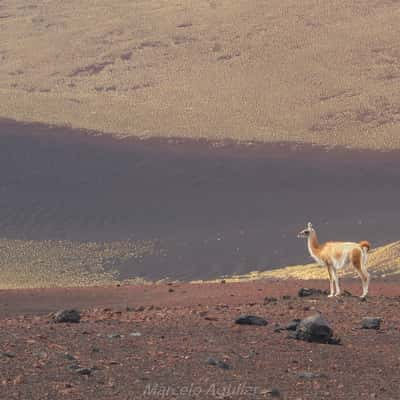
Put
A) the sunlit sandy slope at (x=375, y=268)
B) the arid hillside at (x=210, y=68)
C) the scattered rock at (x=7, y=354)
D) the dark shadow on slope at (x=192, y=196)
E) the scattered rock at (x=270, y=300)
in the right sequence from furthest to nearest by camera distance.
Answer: the arid hillside at (x=210, y=68) → the dark shadow on slope at (x=192, y=196) → the sunlit sandy slope at (x=375, y=268) → the scattered rock at (x=270, y=300) → the scattered rock at (x=7, y=354)

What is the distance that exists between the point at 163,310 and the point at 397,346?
3737mm

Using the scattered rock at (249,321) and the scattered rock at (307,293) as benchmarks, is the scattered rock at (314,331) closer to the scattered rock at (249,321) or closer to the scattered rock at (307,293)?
the scattered rock at (249,321)

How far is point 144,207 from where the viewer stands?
3909 centimetres

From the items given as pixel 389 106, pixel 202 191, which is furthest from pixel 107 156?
pixel 389 106

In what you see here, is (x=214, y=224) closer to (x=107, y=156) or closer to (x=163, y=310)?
(x=107, y=156)

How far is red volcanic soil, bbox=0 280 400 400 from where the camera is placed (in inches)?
341

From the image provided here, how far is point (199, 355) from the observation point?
995 cm

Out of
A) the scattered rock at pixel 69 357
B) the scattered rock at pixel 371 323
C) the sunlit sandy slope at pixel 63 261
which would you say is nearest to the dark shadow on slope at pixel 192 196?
the sunlit sandy slope at pixel 63 261

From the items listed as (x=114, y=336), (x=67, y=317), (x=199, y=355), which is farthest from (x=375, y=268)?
(x=199, y=355)

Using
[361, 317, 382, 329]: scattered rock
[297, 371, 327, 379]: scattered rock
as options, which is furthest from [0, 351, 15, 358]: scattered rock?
[361, 317, 382, 329]: scattered rock

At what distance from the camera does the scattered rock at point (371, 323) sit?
39.6 ft

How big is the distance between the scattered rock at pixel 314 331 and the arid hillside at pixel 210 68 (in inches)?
1357

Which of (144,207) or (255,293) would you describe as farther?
(144,207)

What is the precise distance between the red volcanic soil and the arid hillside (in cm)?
3237
